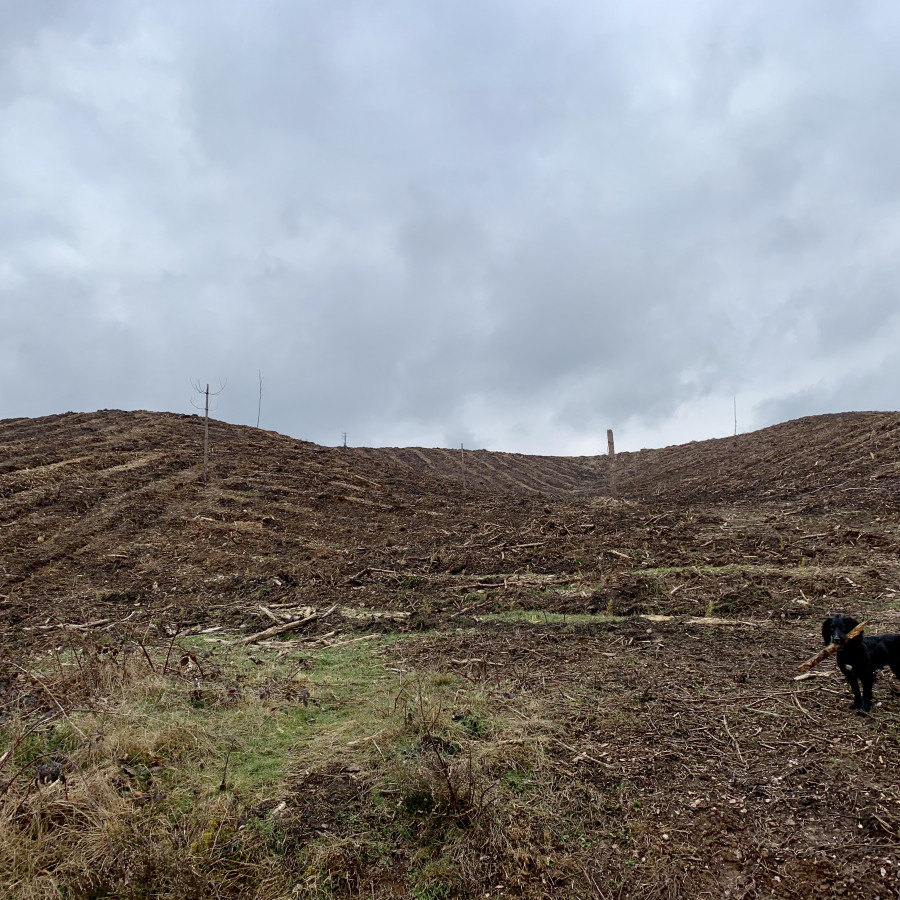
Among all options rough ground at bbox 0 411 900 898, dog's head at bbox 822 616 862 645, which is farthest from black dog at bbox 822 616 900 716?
rough ground at bbox 0 411 900 898

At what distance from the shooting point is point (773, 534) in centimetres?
1175

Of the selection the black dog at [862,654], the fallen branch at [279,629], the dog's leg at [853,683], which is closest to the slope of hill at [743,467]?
the black dog at [862,654]

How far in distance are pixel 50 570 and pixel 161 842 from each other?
10.8m

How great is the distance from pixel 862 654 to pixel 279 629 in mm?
6464

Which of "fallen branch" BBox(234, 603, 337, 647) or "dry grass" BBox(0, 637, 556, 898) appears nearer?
"dry grass" BBox(0, 637, 556, 898)

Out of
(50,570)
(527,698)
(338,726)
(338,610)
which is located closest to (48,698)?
(338,726)

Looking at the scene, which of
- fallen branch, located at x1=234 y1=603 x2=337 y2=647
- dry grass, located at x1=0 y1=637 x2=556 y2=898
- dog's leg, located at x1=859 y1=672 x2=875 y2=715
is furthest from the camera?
fallen branch, located at x1=234 y1=603 x2=337 y2=647

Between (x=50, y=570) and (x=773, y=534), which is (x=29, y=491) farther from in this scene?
(x=773, y=534)

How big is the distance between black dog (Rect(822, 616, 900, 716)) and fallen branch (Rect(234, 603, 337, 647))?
20.3 ft

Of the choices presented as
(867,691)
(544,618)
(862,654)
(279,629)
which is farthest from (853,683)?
(279,629)

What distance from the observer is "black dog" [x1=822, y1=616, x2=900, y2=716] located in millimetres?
4176

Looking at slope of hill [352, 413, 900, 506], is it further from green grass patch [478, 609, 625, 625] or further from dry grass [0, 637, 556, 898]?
dry grass [0, 637, 556, 898]

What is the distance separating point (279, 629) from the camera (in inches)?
304

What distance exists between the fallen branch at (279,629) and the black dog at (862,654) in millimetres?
6197
